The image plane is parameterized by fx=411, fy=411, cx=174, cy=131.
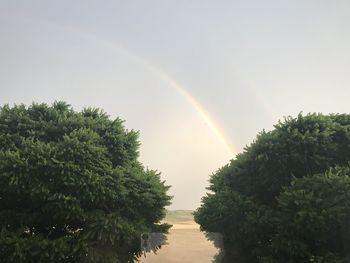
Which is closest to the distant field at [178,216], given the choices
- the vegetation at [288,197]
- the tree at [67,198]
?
the vegetation at [288,197]

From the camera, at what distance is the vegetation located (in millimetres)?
17766

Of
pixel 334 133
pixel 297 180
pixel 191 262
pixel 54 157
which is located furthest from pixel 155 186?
pixel 191 262

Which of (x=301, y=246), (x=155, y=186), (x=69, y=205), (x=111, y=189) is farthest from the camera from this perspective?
(x=155, y=186)

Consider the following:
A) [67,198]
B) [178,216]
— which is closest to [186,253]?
[67,198]

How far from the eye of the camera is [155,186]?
2338 cm

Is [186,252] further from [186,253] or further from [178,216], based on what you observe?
[178,216]

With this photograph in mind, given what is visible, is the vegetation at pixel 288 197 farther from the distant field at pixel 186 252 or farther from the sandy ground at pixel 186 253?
the sandy ground at pixel 186 253

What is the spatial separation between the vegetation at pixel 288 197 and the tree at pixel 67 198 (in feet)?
13.4

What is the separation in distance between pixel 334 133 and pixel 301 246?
22.1ft

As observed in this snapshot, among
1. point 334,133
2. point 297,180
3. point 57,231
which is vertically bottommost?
point 57,231

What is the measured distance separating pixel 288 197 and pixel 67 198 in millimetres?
10073

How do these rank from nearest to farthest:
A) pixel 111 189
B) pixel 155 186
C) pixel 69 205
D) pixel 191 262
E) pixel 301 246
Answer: pixel 301 246 < pixel 69 205 < pixel 111 189 < pixel 155 186 < pixel 191 262

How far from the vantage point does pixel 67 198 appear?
18953 millimetres

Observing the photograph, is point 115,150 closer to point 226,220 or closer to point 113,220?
point 113,220
